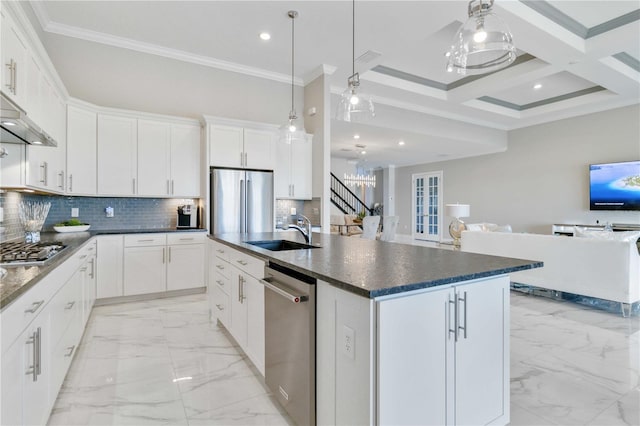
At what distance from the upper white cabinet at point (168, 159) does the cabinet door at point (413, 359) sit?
157 inches

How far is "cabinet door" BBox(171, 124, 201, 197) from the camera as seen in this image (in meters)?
4.50

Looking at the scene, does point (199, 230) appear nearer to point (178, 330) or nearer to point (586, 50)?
point (178, 330)

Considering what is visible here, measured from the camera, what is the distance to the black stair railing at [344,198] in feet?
36.9

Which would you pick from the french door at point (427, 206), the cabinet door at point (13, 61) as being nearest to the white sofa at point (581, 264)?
the cabinet door at point (13, 61)

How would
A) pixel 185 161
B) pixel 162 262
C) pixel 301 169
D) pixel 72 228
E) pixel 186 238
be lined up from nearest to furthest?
pixel 72 228, pixel 162 262, pixel 186 238, pixel 185 161, pixel 301 169

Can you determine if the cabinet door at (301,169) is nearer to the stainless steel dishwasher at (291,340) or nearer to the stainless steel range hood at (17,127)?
the stainless steel range hood at (17,127)

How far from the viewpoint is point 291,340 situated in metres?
1.75

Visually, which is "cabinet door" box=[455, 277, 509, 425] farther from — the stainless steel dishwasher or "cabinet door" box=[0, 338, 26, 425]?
"cabinet door" box=[0, 338, 26, 425]

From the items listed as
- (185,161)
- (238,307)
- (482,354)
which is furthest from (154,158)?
(482,354)

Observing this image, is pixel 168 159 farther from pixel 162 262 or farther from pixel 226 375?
pixel 226 375

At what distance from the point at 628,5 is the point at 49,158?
6480 millimetres

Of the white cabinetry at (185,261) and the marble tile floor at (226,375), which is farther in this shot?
the white cabinetry at (185,261)

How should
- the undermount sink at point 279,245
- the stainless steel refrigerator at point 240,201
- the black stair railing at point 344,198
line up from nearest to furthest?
the undermount sink at point 279,245
the stainless steel refrigerator at point 240,201
the black stair railing at point 344,198

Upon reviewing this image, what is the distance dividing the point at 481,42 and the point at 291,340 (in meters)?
2.05
